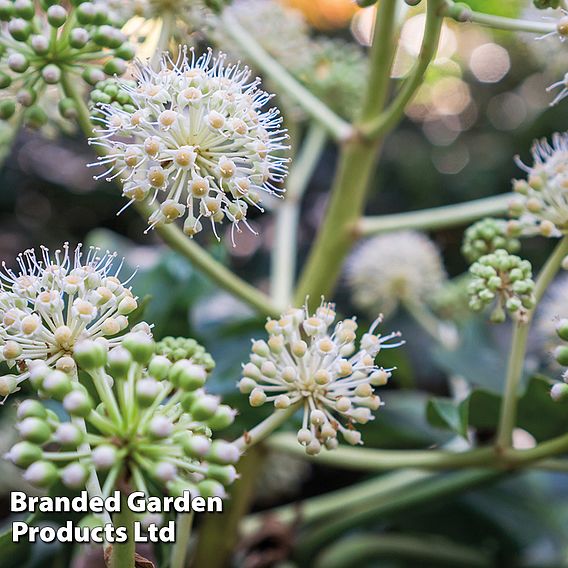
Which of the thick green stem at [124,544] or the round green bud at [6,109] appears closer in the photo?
the thick green stem at [124,544]

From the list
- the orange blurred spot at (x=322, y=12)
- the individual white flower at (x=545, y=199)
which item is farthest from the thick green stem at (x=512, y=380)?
the orange blurred spot at (x=322, y=12)

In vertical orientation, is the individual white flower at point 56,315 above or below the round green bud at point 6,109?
below

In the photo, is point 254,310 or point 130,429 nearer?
point 130,429

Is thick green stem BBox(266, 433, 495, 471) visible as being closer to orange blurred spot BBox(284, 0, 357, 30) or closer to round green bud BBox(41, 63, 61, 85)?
round green bud BBox(41, 63, 61, 85)

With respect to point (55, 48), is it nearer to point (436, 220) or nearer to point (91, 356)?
point (91, 356)

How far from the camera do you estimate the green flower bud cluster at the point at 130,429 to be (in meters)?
0.48

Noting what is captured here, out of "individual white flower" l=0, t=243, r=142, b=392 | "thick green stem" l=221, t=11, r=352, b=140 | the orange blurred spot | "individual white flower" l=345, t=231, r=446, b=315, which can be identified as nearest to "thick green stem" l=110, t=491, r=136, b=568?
"individual white flower" l=0, t=243, r=142, b=392

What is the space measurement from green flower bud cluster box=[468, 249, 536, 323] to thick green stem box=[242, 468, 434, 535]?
1.33 ft

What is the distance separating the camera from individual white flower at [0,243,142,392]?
22.9 inches

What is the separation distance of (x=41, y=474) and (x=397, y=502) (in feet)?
2.18

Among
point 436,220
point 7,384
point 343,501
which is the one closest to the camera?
point 7,384

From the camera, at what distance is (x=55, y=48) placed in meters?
0.73

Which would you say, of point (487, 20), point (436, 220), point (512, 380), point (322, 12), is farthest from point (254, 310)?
point (322, 12)

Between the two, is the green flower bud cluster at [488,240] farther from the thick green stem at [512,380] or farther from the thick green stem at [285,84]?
the thick green stem at [285,84]
